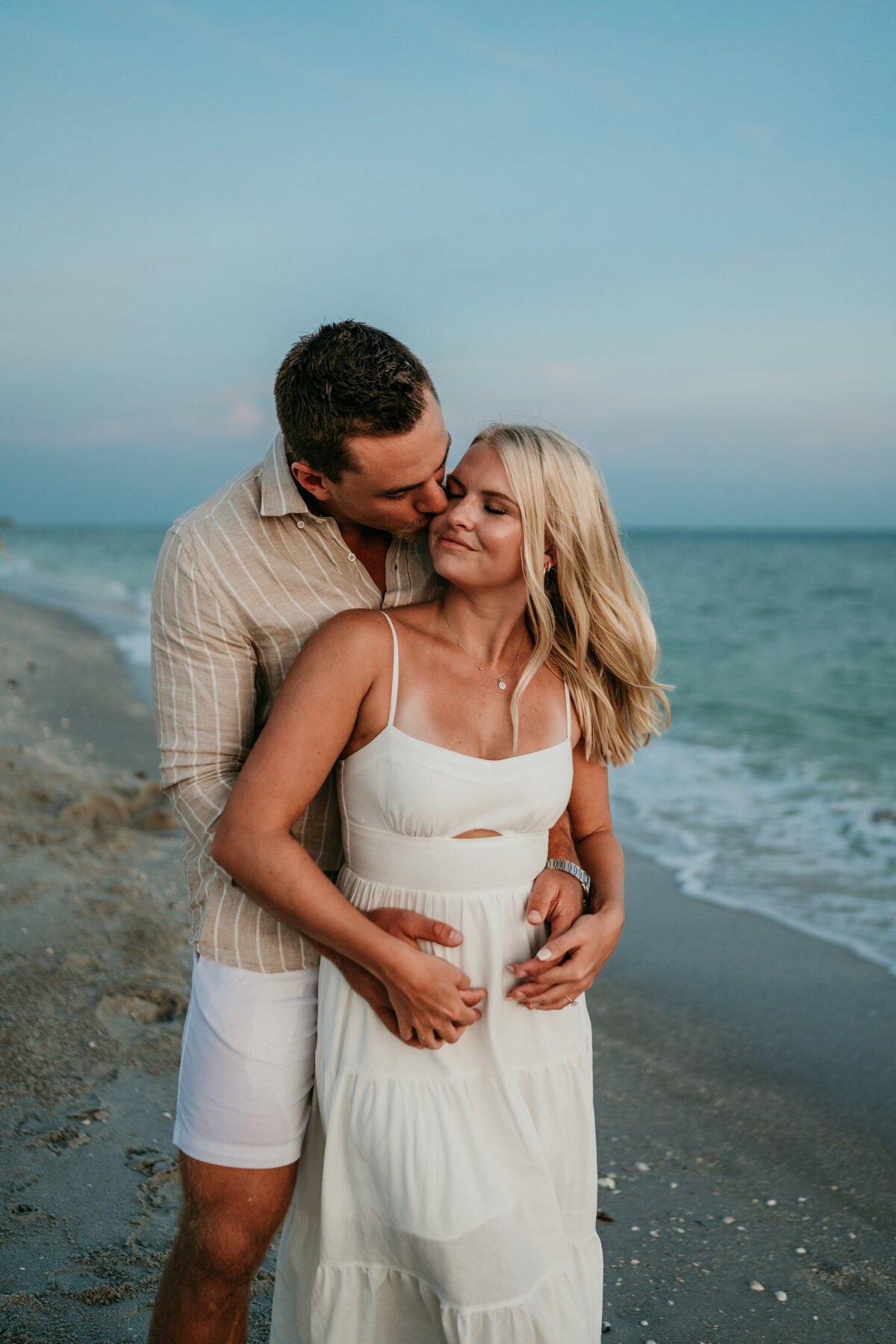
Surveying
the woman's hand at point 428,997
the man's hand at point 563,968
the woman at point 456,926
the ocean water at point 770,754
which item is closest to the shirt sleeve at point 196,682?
the woman at point 456,926

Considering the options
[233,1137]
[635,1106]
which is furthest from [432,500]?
[635,1106]

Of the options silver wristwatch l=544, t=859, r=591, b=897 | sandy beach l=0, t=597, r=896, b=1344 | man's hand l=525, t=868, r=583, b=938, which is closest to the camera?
man's hand l=525, t=868, r=583, b=938

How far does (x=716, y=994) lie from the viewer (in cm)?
542

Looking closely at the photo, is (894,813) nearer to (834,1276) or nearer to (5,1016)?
(834,1276)

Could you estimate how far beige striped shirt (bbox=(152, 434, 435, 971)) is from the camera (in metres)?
2.53

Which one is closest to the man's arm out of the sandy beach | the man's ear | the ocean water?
the man's ear

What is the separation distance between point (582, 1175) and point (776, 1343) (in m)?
1.08

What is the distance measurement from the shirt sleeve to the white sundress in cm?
31

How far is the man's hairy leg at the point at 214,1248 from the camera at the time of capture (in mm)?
2459

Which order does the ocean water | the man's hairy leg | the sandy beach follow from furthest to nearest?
1. the ocean water
2. the sandy beach
3. the man's hairy leg

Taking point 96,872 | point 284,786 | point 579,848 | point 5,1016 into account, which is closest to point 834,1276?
point 579,848

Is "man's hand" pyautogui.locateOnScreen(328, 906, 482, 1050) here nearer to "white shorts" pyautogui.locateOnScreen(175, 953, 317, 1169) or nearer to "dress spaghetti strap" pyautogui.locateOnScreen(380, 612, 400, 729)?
"white shorts" pyautogui.locateOnScreen(175, 953, 317, 1169)

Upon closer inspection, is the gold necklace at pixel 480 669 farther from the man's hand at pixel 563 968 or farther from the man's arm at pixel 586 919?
the man's hand at pixel 563 968

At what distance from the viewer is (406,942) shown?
236 centimetres
